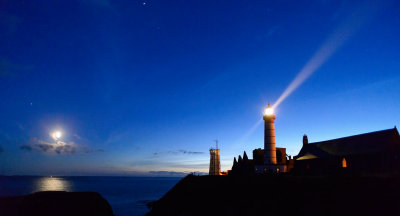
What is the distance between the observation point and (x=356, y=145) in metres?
40.9

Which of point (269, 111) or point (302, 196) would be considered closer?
point (302, 196)

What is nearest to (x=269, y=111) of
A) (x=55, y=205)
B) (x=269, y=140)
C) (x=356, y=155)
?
(x=269, y=140)

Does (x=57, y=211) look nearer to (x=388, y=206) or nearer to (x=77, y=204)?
(x=77, y=204)

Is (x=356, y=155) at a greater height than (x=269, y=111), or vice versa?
(x=269, y=111)

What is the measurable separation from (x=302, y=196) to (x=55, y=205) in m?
30.7

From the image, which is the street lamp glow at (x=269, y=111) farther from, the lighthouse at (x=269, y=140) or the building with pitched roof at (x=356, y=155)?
the building with pitched roof at (x=356, y=155)

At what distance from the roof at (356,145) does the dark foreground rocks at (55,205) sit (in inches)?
1411

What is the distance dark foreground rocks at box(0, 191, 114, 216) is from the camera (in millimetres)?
31828

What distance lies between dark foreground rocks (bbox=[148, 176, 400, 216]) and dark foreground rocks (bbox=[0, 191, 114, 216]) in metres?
13.8

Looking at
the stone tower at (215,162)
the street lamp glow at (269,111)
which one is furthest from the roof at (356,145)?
the stone tower at (215,162)

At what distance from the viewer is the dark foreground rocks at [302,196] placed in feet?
86.0

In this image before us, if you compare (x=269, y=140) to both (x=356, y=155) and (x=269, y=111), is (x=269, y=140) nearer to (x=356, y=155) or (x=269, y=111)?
(x=269, y=111)

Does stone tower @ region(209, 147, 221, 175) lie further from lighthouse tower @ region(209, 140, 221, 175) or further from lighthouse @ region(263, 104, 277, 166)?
lighthouse @ region(263, 104, 277, 166)

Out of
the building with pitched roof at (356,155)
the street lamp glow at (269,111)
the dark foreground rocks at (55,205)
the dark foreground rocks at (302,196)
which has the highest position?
the street lamp glow at (269,111)
